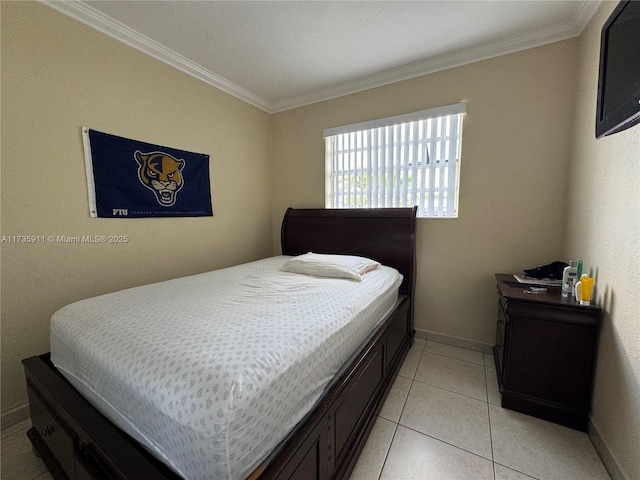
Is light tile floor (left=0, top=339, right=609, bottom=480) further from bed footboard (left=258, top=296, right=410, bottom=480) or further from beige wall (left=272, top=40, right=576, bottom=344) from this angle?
beige wall (left=272, top=40, right=576, bottom=344)

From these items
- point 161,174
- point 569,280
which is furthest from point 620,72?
point 161,174

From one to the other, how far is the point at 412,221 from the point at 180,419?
220cm

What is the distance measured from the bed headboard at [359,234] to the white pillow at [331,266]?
1.10ft

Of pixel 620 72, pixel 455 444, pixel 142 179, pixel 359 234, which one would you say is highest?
pixel 620 72

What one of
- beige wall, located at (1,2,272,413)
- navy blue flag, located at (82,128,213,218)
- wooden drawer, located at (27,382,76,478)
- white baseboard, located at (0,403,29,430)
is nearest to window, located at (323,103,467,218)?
navy blue flag, located at (82,128,213,218)

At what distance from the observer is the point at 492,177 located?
2.17m

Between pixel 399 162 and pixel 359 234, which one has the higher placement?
pixel 399 162

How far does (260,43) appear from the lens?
2.07m

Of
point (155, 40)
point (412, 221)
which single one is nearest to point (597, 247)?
point (412, 221)

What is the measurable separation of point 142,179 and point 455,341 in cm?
316

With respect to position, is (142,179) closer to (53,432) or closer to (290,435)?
(53,432)

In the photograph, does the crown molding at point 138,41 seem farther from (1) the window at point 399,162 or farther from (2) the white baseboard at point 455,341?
(2) the white baseboard at point 455,341

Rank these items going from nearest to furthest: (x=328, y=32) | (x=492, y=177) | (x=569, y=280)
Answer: (x=569, y=280) < (x=328, y=32) < (x=492, y=177)

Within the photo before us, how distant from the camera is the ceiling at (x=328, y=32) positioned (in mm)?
1694
